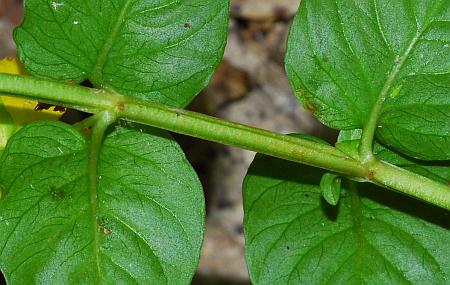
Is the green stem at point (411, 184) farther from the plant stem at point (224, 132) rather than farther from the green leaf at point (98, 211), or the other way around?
the green leaf at point (98, 211)

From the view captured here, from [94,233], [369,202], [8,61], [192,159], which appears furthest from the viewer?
[192,159]

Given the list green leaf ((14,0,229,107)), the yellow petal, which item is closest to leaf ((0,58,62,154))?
the yellow petal

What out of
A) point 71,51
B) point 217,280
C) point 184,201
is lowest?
point 184,201

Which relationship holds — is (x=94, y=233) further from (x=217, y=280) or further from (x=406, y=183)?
(x=217, y=280)

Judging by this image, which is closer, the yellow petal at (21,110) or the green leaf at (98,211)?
the green leaf at (98,211)

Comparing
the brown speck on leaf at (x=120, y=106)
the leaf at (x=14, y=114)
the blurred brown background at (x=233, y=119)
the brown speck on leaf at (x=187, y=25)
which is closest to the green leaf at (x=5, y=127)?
the leaf at (x=14, y=114)

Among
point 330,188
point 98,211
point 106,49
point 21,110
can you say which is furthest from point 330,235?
point 21,110

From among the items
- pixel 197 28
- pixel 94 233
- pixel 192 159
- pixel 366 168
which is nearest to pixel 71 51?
pixel 197 28
